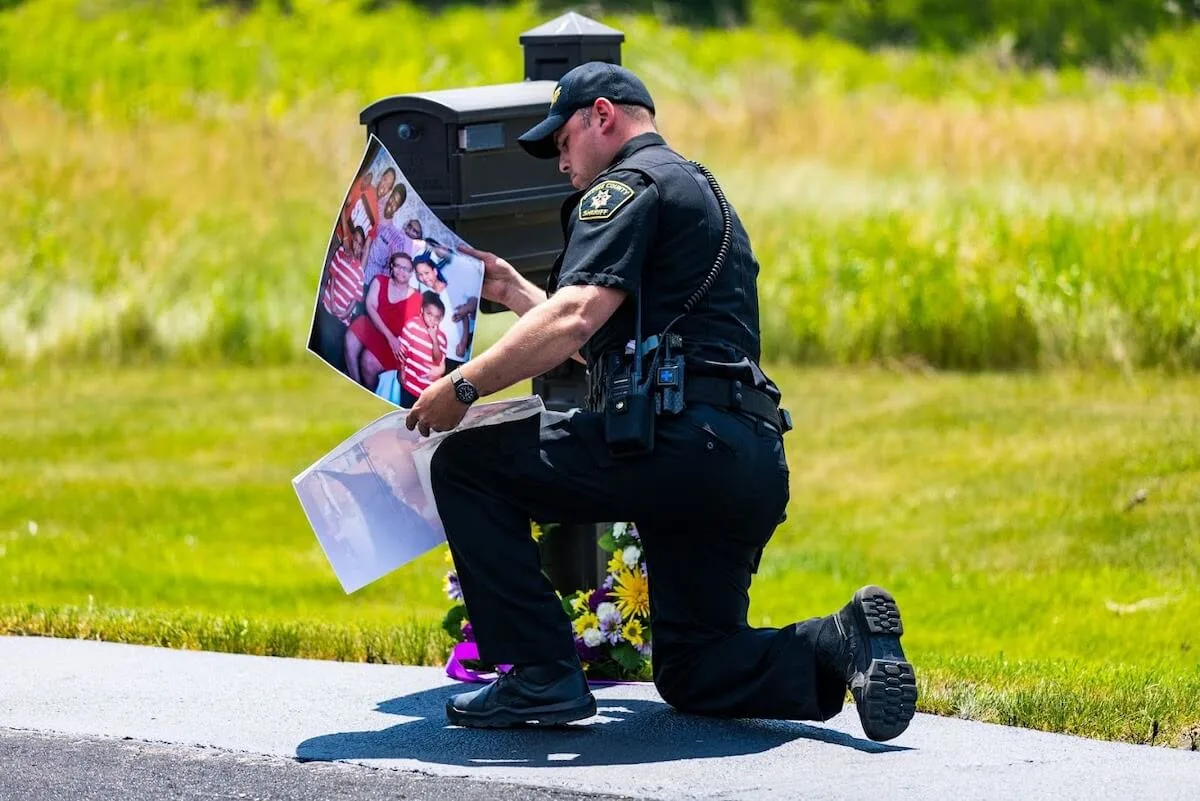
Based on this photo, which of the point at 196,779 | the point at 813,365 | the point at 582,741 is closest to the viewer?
the point at 196,779

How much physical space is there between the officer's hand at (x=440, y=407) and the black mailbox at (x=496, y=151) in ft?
2.28

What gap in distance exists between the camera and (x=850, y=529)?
8.70 m

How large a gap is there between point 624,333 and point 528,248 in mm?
836

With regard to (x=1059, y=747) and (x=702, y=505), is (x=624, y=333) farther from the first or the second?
(x=1059, y=747)

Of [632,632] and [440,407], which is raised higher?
[440,407]

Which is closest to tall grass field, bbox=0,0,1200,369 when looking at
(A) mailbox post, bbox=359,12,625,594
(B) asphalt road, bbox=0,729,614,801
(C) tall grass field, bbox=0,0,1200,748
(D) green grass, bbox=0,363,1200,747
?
(C) tall grass field, bbox=0,0,1200,748

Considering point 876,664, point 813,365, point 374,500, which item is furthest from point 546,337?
point 813,365

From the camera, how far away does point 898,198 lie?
1389 centimetres

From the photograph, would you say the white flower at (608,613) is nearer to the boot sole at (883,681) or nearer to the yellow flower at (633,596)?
the yellow flower at (633,596)

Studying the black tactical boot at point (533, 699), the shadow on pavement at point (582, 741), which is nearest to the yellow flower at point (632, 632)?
the shadow on pavement at point (582, 741)

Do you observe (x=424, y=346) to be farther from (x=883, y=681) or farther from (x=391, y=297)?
(x=883, y=681)

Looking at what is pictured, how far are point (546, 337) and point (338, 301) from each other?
0.66m

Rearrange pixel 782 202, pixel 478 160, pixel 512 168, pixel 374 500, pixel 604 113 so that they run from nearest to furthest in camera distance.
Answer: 1. pixel 604 113
2. pixel 374 500
3. pixel 478 160
4. pixel 512 168
5. pixel 782 202

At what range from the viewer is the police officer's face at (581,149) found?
4.75m
